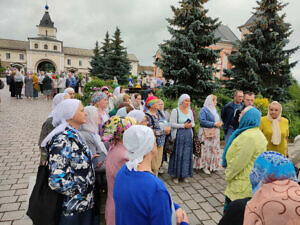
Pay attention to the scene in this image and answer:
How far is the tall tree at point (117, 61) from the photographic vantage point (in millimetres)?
25906

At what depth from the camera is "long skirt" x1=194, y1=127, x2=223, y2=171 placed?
203 inches

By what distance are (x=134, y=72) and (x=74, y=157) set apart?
85646 mm

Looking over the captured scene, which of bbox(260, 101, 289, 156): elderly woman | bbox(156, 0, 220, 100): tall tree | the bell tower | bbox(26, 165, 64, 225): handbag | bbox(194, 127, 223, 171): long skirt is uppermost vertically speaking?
the bell tower

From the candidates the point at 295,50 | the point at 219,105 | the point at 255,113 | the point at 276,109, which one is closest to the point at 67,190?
the point at 255,113

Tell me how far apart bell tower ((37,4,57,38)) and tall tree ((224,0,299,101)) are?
3036 inches

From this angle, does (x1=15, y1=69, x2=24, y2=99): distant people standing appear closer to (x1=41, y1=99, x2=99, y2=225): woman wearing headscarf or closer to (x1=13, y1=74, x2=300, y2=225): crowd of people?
(x1=13, y1=74, x2=300, y2=225): crowd of people

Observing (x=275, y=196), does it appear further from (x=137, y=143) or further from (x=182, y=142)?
(x=182, y=142)

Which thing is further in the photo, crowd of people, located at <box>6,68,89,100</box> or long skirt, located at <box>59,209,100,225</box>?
crowd of people, located at <box>6,68,89,100</box>

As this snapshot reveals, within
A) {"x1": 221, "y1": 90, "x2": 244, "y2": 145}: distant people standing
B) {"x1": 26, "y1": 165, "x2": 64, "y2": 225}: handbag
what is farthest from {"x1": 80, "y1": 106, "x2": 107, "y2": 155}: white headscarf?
{"x1": 221, "y1": 90, "x2": 244, "y2": 145}: distant people standing

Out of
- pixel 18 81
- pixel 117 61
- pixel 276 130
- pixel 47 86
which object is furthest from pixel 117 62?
pixel 276 130

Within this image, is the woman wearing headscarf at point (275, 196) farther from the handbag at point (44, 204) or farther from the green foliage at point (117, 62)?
the green foliage at point (117, 62)

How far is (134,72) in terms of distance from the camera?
85.8m

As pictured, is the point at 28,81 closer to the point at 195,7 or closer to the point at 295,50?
the point at 195,7

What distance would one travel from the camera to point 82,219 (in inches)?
88.4
